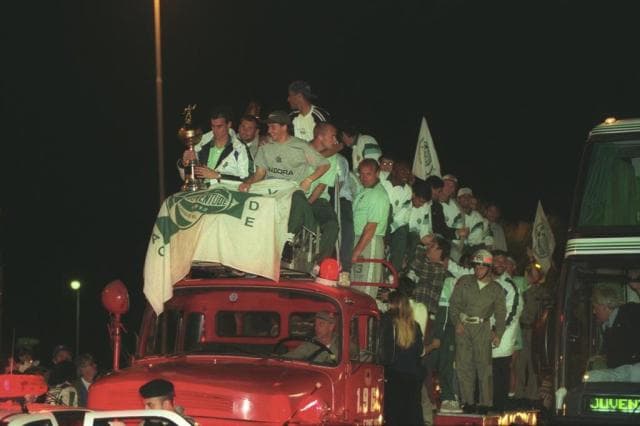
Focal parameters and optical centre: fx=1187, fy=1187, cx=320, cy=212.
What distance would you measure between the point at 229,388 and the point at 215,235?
1.85m

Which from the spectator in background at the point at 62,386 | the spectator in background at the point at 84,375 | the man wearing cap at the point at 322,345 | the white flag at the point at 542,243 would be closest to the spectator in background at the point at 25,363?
the spectator in background at the point at 62,386

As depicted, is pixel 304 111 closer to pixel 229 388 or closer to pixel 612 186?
pixel 612 186

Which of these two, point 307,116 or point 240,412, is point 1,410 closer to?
point 240,412

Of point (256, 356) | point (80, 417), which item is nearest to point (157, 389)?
point (80, 417)

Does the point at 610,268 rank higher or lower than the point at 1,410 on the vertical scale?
higher

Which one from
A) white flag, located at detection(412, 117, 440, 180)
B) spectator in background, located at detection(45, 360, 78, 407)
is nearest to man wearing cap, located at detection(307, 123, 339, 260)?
spectator in background, located at detection(45, 360, 78, 407)

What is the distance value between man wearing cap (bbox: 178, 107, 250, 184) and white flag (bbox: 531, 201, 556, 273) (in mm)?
9172

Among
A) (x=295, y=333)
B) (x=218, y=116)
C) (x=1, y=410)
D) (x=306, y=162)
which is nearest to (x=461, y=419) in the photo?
(x=295, y=333)

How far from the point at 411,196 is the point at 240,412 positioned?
239 inches

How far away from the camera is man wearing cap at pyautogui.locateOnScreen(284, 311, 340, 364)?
10.1m

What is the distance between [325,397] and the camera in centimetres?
974

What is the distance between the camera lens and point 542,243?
68.7ft

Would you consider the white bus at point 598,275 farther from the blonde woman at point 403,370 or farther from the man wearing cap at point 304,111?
the man wearing cap at point 304,111

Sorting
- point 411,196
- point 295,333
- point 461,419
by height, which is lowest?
point 461,419
